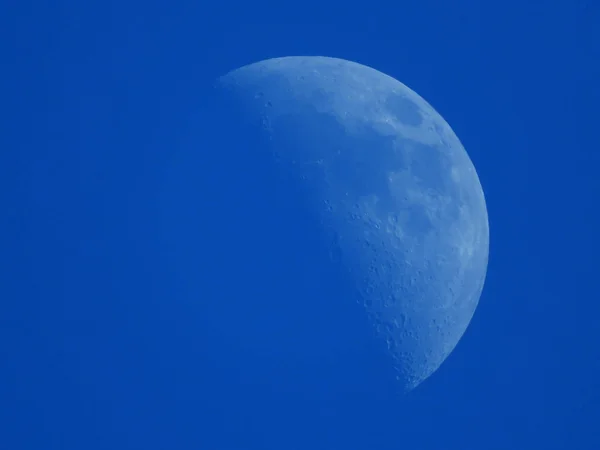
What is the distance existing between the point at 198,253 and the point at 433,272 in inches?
47.2

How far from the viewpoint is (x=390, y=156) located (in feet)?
13.0

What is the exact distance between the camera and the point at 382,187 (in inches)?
152

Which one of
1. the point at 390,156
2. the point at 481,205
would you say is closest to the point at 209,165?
the point at 390,156

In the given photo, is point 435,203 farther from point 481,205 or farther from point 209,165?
point 209,165

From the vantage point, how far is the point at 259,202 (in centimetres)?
386

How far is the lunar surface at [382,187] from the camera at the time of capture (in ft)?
12.6

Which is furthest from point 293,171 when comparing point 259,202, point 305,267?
point 305,267

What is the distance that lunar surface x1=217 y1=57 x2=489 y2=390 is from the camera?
12.6 feet

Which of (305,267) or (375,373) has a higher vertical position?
(305,267)

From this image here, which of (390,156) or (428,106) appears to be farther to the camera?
(428,106)

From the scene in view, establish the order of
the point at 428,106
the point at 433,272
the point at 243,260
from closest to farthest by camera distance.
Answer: the point at 243,260 < the point at 433,272 < the point at 428,106

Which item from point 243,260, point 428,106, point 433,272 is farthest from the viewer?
point 428,106

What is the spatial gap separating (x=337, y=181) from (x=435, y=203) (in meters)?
0.59

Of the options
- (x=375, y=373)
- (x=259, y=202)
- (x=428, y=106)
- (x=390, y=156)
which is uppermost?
(x=428, y=106)
